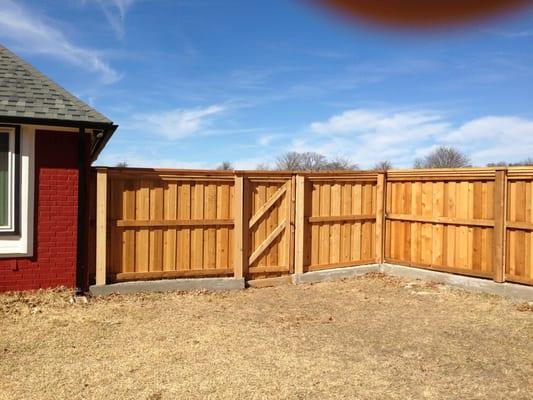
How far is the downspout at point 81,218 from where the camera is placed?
7.05 meters

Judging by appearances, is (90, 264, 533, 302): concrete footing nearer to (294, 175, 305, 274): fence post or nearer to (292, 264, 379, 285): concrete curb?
(292, 264, 379, 285): concrete curb

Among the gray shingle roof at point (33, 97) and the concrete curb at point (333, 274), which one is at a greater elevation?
the gray shingle roof at point (33, 97)

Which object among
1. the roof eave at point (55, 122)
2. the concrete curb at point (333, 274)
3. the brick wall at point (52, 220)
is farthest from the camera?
the concrete curb at point (333, 274)

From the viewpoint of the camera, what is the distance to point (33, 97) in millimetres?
6934

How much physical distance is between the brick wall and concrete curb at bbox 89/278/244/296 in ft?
1.64

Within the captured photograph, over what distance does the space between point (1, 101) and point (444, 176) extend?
7217 millimetres

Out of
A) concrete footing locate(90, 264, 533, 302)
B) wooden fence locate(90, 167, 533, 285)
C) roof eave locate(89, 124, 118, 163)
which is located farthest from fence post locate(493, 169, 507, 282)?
roof eave locate(89, 124, 118, 163)

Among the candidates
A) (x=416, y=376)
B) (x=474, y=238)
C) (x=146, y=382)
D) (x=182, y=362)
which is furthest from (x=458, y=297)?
(x=146, y=382)

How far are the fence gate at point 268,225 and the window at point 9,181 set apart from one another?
349 cm

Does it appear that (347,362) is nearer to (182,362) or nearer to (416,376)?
(416,376)

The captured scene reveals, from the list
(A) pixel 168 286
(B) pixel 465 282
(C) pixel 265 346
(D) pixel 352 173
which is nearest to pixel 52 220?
(A) pixel 168 286

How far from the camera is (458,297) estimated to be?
764 cm

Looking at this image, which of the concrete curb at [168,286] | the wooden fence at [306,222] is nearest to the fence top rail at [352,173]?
the wooden fence at [306,222]

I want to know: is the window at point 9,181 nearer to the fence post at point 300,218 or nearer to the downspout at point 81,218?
the downspout at point 81,218
